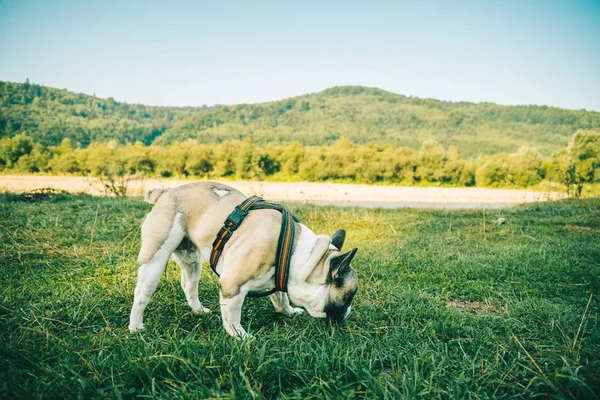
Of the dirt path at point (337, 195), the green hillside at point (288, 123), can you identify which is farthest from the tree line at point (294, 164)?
the green hillside at point (288, 123)

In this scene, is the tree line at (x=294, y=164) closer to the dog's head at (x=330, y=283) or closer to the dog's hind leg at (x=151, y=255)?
the dog's hind leg at (x=151, y=255)

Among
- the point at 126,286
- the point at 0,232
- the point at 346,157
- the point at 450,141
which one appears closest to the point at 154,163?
the point at 346,157

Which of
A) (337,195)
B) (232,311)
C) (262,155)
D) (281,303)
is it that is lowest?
(337,195)

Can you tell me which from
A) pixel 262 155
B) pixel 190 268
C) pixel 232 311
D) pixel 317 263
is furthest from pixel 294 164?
pixel 232 311

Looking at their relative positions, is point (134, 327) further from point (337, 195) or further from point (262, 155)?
point (262, 155)

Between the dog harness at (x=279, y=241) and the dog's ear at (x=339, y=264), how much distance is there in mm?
425

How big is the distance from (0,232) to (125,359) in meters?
6.77

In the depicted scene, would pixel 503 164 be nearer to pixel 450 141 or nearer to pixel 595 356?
pixel 595 356

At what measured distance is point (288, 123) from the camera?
162m

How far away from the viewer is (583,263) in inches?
242

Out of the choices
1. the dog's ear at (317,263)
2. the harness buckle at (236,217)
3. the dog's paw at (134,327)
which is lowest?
the dog's paw at (134,327)

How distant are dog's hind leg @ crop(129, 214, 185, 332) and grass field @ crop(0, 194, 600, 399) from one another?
0.29 meters

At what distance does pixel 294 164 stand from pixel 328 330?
166 feet

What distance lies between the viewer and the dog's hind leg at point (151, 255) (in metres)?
3.32
